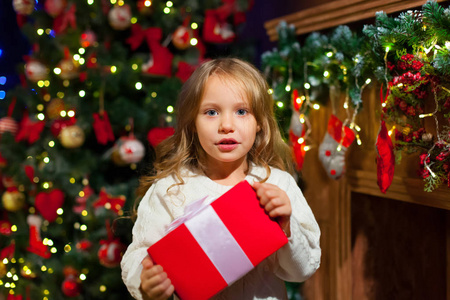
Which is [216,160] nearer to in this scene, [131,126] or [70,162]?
[131,126]

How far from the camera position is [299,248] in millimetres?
1099

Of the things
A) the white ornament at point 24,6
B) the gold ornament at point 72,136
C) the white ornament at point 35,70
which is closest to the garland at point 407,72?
the gold ornament at point 72,136

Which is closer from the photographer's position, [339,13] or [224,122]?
[224,122]

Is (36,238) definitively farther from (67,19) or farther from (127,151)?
(67,19)

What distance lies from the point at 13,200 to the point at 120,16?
3.57ft

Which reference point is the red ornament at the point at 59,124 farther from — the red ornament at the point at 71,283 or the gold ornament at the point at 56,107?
the red ornament at the point at 71,283

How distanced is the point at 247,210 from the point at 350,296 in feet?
3.59

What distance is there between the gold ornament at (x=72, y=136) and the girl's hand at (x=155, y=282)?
4.00 feet

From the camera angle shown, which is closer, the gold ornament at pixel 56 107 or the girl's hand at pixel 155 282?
the girl's hand at pixel 155 282

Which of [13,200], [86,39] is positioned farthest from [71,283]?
[86,39]

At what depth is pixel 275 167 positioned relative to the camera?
4.33 feet

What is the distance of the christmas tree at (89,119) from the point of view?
2.17 m

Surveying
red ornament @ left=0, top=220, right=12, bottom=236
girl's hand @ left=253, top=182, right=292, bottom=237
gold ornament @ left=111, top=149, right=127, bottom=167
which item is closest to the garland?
girl's hand @ left=253, top=182, right=292, bottom=237

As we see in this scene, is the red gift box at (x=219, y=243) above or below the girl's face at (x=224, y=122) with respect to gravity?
below
